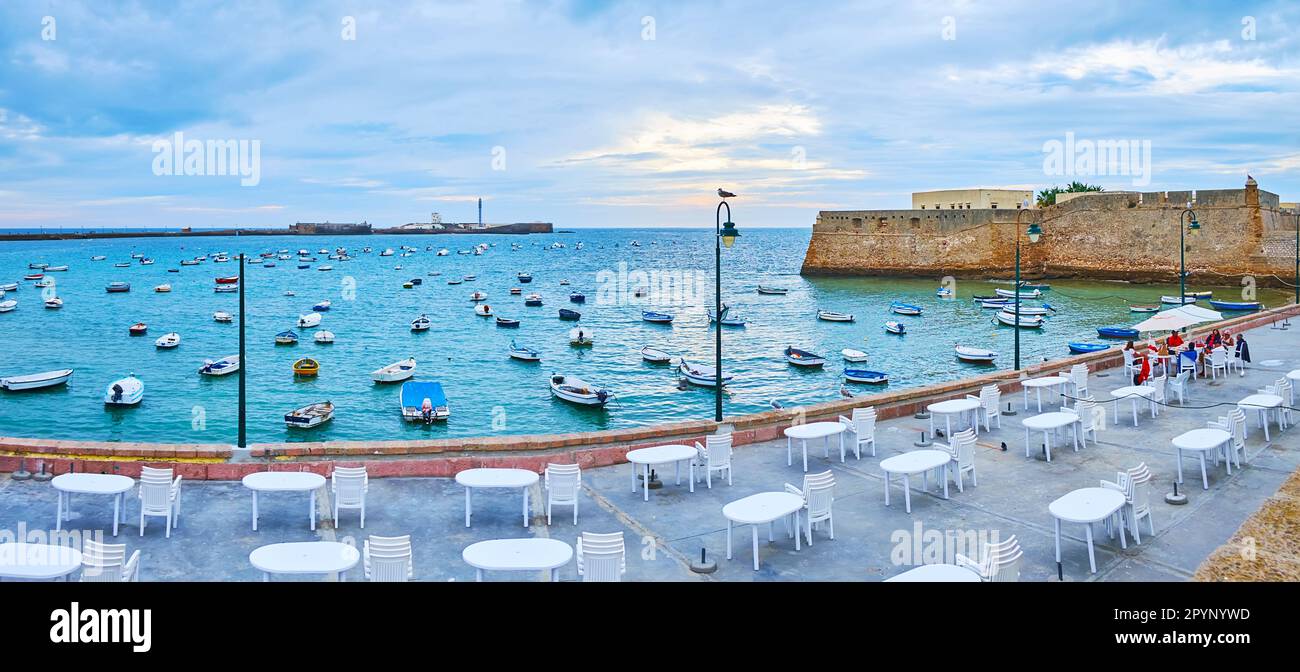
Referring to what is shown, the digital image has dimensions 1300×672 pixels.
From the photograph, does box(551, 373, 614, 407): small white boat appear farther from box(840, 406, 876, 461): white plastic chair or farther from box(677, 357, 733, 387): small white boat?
box(840, 406, 876, 461): white plastic chair

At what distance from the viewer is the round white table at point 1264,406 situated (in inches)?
563

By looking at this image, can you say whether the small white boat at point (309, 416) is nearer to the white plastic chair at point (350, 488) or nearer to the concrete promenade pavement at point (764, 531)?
the concrete promenade pavement at point (764, 531)

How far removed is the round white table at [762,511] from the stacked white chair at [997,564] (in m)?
1.92

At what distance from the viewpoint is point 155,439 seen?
30.5 metres

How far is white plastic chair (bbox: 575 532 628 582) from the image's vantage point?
26.6 feet

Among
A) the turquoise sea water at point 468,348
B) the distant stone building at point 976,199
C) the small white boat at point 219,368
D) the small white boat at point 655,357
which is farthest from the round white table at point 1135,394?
the distant stone building at point 976,199

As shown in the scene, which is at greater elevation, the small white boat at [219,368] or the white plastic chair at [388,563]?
the white plastic chair at [388,563]

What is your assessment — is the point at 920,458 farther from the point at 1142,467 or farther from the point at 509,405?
the point at 509,405

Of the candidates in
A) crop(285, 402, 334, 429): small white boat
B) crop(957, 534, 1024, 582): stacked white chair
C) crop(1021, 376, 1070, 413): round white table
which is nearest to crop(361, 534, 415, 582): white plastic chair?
crop(957, 534, 1024, 582): stacked white chair

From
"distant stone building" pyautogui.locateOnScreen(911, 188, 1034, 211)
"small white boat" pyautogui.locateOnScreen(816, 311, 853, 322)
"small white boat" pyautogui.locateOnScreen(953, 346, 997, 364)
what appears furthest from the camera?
"distant stone building" pyautogui.locateOnScreen(911, 188, 1034, 211)

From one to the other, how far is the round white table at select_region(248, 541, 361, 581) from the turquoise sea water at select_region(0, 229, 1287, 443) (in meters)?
22.7

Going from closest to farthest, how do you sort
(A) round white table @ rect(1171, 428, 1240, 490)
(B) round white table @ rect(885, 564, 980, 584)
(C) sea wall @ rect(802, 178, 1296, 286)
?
(B) round white table @ rect(885, 564, 980, 584)
(A) round white table @ rect(1171, 428, 1240, 490)
(C) sea wall @ rect(802, 178, 1296, 286)
